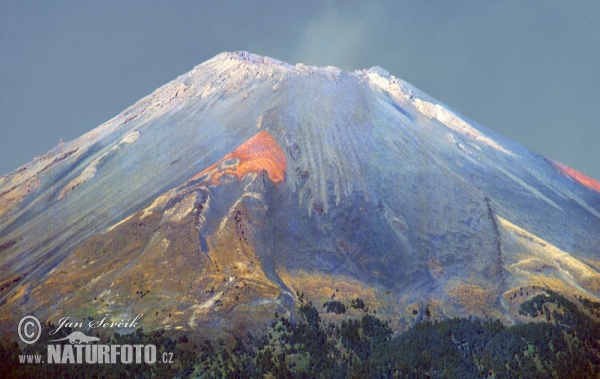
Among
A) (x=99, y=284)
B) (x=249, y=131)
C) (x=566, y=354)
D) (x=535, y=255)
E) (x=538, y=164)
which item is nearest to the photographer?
(x=566, y=354)

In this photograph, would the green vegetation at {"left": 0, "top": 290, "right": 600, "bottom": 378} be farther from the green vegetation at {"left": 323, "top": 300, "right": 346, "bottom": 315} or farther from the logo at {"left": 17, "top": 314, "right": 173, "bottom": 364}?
the green vegetation at {"left": 323, "top": 300, "right": 346, "bottom": 315}

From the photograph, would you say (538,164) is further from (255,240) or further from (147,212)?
(147,212)

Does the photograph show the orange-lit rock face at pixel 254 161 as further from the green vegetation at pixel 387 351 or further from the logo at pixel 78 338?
the logo at pixel 78 338

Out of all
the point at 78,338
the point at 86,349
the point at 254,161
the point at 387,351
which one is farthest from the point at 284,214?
the point at 86,349

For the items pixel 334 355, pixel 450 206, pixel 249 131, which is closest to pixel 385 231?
pixel 450 206

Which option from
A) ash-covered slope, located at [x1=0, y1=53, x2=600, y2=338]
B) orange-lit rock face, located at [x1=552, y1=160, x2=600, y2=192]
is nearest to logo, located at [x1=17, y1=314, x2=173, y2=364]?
ash-covered slope, located at [x1=0, y1=53, x2=600, y2=338]

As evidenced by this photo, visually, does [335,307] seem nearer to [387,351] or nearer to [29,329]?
[387,351]
